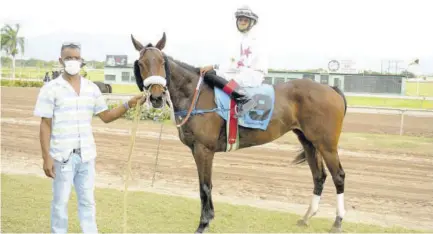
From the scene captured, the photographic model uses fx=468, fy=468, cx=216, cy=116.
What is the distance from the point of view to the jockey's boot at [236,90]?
586 cm

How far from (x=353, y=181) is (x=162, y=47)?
523 cm

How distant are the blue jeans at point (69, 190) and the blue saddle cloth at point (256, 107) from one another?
205 centimetres

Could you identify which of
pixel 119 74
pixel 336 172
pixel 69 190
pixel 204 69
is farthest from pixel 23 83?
pixel 69 190

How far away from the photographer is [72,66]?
4133 mm

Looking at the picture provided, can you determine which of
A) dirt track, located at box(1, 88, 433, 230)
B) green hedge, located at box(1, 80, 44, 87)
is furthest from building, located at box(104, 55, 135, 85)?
dirt track, located at box(1, 88, 433, 230)

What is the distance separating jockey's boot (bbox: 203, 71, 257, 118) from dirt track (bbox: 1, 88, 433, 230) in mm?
1940

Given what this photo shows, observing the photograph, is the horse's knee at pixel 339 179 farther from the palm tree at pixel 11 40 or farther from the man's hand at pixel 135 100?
the palm tree at pixel 11 40

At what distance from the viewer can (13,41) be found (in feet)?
206

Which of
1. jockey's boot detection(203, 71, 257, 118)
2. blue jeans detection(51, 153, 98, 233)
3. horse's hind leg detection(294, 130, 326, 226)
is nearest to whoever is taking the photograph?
blue jeans detection(51, 153, 98, 233)

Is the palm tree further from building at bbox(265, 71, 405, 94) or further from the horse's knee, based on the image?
the horse's knee

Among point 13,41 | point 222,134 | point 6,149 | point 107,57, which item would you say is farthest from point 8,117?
point 13,41

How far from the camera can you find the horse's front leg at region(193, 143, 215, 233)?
18.8 feet

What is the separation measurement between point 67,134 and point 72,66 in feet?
1.98

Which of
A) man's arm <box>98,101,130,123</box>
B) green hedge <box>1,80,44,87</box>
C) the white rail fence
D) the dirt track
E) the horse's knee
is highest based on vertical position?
man's arm <box>98,101,130,123</box>
